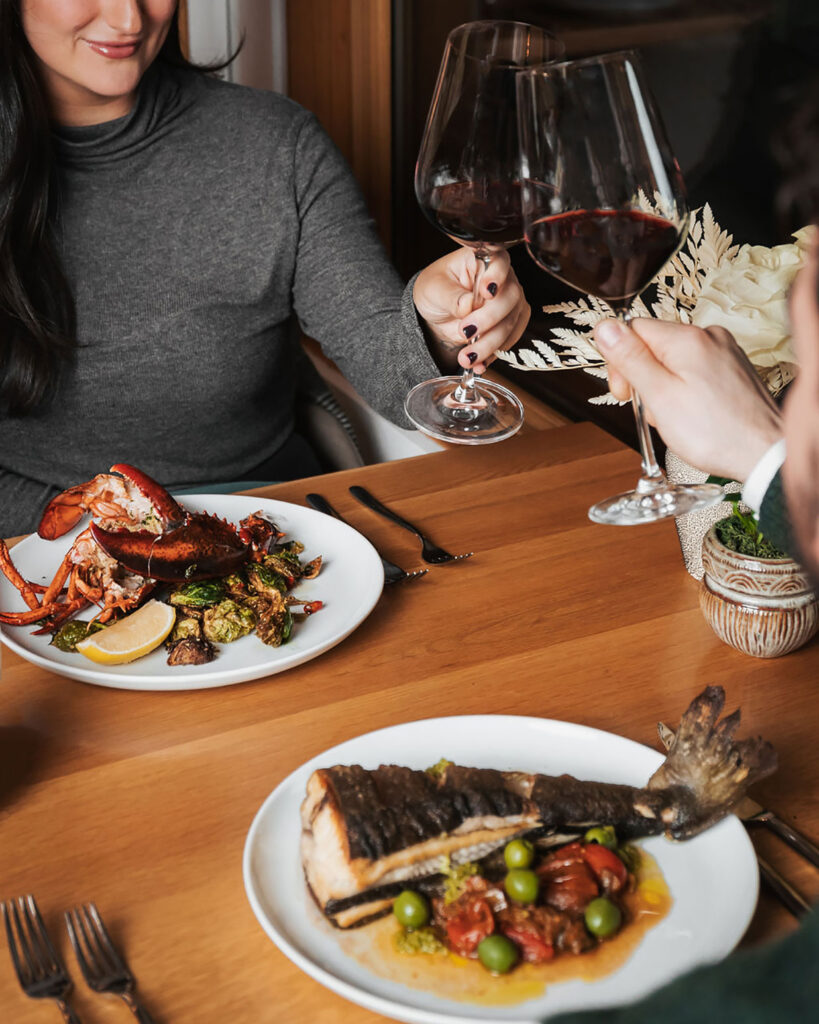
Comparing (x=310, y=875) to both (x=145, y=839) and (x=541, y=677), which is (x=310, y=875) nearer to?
(x=145, y=839)

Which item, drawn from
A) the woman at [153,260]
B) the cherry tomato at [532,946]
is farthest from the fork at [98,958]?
the woman at [153,260]

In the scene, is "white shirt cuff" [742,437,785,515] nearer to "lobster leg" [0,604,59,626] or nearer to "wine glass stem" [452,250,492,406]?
"wine glass stem" [452,250,492,406]

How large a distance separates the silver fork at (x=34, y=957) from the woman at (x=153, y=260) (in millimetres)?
1037

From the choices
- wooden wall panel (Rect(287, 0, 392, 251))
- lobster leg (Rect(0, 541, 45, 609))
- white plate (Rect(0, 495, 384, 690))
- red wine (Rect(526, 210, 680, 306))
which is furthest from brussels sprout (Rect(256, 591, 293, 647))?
wooden wall panel (Rect(287, 0, 392, 251))

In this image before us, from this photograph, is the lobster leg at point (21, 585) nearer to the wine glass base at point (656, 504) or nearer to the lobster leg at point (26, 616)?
the lobster leg at point (26, 616)

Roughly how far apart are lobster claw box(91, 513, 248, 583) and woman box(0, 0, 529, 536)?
0.55 meters

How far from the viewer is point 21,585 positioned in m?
1.15

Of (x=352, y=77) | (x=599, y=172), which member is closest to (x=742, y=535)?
(x=599, y=172)

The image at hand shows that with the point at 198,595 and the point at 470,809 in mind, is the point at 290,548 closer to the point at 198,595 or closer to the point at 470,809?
the point at 198,595

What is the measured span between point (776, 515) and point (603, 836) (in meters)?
0.29

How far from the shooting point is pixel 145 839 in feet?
2.77

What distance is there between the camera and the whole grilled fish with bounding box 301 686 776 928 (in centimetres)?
73

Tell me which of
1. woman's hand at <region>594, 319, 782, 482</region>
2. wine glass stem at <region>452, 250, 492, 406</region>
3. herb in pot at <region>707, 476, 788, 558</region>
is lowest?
herb in pot at <region>707, 476, 788, 558</region>

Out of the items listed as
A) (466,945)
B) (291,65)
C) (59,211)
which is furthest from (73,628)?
(291,65)
